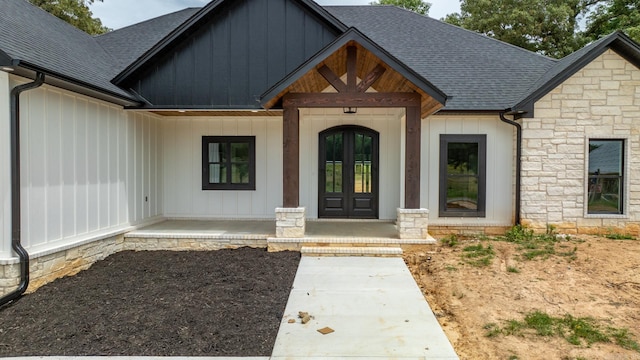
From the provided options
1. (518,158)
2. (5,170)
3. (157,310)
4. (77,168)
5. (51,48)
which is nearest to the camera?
(157,310)

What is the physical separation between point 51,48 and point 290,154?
4.60m

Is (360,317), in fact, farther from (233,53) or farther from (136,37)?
(136,37)

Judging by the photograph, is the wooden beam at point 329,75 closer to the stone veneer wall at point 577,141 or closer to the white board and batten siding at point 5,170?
the stone veneer wall at point 577,141

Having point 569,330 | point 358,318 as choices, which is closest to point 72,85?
point 358,318

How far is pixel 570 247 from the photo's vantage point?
21.6 feet

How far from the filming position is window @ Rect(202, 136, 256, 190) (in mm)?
8750

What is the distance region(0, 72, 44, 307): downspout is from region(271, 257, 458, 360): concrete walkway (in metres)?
3.68

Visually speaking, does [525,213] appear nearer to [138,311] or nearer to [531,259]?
[531,259]

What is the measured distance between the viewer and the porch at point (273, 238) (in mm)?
6383

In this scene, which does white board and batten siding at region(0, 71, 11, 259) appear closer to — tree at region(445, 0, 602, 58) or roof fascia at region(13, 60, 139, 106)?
roof fascia at region(13, 60, 139, 106)

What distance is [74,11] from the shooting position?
18156mm

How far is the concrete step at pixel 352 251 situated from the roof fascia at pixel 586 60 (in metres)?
4.16

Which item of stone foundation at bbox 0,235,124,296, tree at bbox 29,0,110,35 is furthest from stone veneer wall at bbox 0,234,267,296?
tree at bbox 29,0,110,35

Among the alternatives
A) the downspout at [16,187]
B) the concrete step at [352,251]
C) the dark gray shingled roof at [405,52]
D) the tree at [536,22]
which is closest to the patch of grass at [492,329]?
the concrete step at [352,251]
